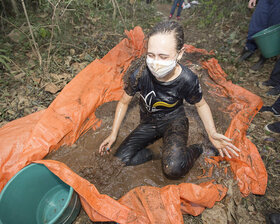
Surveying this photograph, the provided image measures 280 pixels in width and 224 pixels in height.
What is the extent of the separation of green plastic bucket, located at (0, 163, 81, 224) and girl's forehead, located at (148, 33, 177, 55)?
4.07ft

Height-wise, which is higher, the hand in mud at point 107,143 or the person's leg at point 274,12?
the person's leg at point 274,12

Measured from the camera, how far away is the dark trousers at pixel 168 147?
1.56m

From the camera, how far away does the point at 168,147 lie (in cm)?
161

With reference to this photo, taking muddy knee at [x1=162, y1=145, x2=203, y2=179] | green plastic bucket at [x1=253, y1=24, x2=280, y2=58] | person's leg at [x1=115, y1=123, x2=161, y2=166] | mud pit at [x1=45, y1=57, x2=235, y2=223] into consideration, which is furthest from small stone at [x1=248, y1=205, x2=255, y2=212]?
green plastic bucket at [x1=253, y1=24, x2=280, y2=58]

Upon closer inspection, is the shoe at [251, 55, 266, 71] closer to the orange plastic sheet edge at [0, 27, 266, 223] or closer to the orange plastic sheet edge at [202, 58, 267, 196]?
the orange plastic sheet edge at [202, 58, 267, 196]

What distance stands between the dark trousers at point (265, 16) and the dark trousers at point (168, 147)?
2.47 m

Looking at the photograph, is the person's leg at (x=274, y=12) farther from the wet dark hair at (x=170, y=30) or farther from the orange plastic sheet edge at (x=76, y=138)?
the wet dark hair at (x=170, y=30)

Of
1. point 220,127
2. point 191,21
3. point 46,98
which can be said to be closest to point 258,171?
point 220,127

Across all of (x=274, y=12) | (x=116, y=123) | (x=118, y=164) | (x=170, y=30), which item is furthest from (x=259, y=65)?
(x=118, y=164)

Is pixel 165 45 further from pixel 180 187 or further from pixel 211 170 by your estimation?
pixel 211 170

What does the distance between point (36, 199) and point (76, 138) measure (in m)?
0.70

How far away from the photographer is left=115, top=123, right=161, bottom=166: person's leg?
1788mm

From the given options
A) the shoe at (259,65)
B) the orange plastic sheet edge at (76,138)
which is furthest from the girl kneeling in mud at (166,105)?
the shoe at (259,65)

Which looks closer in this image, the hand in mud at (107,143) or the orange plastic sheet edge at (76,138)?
the orange plastic sheet edge at (76,138)
